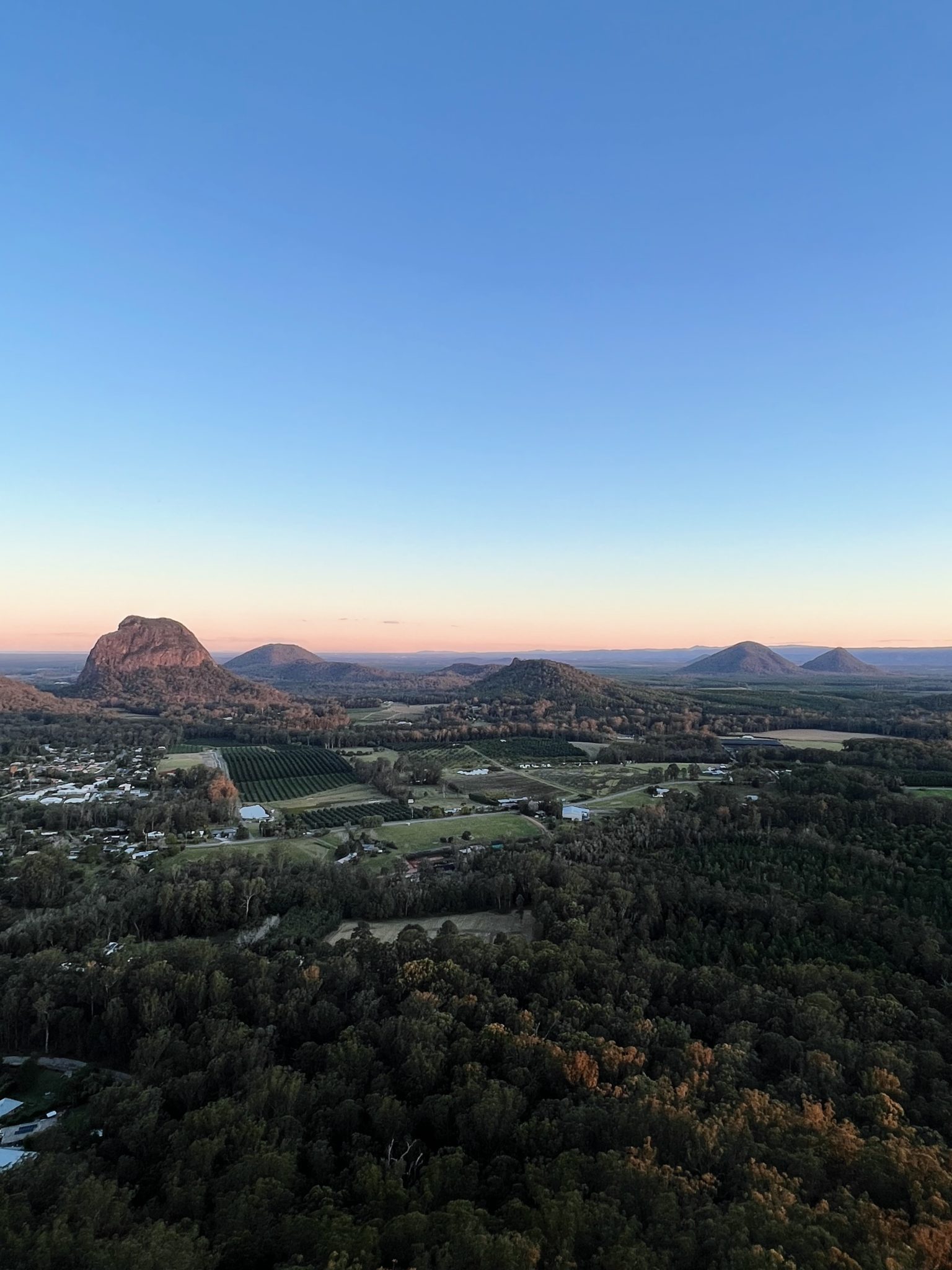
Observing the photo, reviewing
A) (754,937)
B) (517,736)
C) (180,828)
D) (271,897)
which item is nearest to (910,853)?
(754,937)

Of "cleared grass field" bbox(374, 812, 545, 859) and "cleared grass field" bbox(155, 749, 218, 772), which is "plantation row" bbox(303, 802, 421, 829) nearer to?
"cleared grass field" bbox(374, 812, 545, 859)

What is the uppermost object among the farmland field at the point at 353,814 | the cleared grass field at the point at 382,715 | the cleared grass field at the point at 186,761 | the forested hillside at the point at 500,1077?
the forested hillside at the point at 500,1077

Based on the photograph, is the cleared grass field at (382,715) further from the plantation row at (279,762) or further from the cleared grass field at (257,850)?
the cleared grass field at (257,850)

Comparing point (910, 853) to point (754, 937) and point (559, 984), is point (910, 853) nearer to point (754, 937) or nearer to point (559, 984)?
point (754, 937)

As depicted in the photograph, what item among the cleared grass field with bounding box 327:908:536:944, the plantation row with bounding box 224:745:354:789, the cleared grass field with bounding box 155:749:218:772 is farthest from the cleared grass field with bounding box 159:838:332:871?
the cleared grass field with bounding box 155:749:218:772

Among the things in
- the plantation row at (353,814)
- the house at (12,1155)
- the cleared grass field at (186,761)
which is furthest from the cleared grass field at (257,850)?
the cleared grass field at (186,761)
